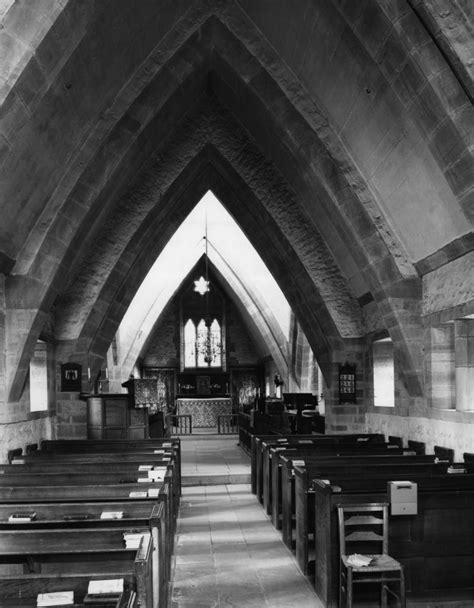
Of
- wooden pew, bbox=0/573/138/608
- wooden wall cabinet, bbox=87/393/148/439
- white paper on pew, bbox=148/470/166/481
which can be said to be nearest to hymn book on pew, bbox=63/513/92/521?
white paper on pew, bbox=148/470/166/481

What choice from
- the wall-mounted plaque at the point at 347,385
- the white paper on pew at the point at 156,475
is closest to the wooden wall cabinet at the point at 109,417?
the wall-mounted plaque at the point at 347,385

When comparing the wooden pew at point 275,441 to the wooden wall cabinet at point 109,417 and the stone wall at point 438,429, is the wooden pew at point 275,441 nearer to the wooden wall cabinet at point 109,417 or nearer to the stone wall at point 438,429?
the stone wall at point 438,429

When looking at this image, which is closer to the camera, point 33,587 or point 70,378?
point 33,587

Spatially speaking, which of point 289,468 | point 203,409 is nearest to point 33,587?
point 289,468

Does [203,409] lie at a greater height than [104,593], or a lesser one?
lesser

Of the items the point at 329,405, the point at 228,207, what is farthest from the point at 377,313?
the point at 228,207

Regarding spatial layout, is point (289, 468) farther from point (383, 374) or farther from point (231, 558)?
point (383, 374)

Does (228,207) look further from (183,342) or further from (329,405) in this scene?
(183,342)

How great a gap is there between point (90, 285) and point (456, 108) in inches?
336

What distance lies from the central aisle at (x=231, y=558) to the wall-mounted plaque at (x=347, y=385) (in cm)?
284

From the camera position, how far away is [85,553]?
3.60 m

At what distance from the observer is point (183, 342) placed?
30266mm

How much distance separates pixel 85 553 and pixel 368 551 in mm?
2921

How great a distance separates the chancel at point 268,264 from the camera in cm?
565
